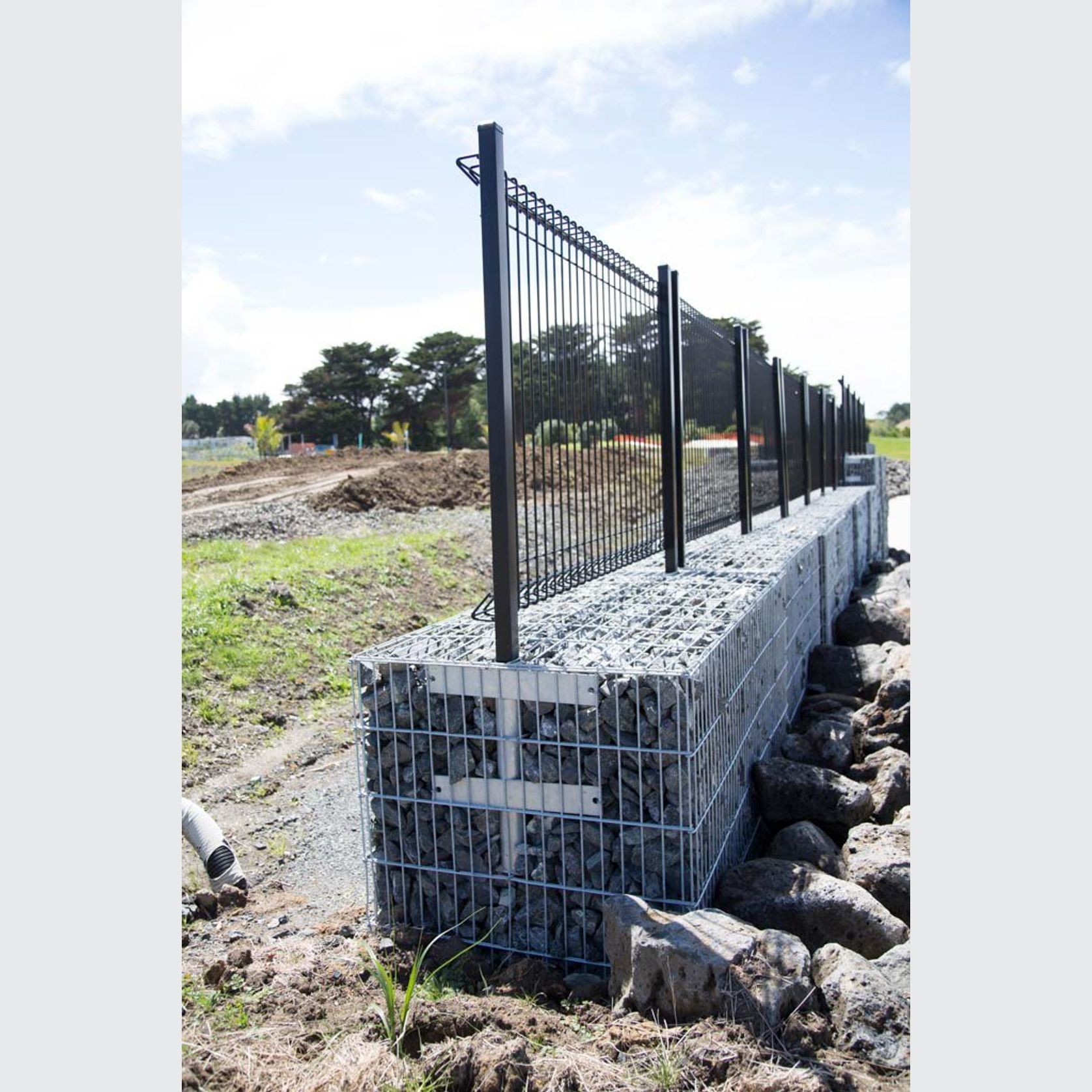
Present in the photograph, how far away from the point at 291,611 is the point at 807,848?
7319mm

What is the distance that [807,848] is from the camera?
4.15 metres

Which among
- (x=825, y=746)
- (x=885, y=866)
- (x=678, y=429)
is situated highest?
(x=678, y=429)

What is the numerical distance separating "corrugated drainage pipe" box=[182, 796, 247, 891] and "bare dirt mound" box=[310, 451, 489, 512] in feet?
50.9

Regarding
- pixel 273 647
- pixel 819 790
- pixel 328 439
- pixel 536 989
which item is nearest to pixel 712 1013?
pixel 536 989

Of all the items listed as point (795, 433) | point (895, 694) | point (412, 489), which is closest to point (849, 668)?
point (895, 694)

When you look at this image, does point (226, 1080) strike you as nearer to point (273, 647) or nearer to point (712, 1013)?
point (712, 1013)

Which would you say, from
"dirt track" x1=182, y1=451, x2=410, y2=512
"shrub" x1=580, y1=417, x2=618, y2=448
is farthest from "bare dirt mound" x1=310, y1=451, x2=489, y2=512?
"shrub" x1=580, y1=417, x2=618, y2=448

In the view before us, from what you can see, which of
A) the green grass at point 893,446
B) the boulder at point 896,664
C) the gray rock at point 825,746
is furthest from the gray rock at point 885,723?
the green grass at point 893,446

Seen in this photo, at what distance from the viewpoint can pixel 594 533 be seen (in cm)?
624

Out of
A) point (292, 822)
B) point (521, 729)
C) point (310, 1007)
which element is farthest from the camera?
point (292, 822)

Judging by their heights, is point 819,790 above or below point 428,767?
below

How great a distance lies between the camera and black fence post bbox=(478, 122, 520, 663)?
4.04 m

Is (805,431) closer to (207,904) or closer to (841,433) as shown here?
(841,433)

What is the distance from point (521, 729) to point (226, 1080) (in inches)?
61.7
